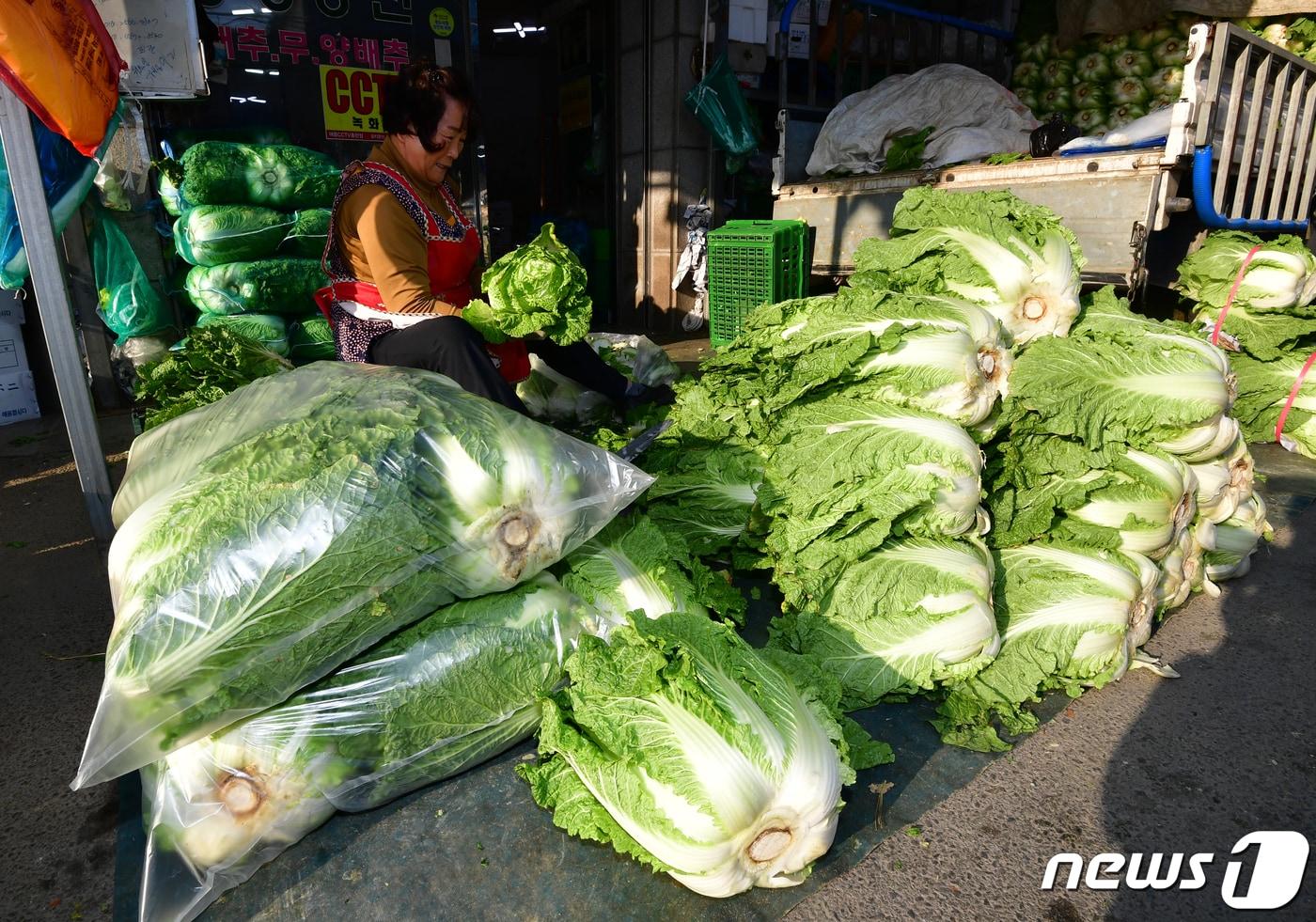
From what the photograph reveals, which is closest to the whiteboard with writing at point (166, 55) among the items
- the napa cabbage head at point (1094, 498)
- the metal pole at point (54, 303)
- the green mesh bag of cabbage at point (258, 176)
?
the green mesh bag of cabbage at point (258, 176)

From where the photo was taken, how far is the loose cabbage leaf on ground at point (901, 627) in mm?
2248

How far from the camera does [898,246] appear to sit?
3244 millimetres

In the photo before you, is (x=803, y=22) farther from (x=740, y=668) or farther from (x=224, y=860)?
(x=224, y=860)

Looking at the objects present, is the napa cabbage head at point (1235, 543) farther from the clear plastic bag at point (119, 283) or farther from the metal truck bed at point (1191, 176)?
the clear plastic bag at point (119, 283)

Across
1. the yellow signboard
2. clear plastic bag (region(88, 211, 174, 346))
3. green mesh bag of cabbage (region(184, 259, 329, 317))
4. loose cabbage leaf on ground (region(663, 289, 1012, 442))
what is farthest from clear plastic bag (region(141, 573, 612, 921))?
the yellow signboard

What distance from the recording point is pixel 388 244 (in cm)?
312

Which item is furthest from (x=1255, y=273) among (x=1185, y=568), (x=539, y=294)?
(x=539, y=294)

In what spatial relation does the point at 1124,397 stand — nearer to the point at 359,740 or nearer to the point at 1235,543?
the point at 1235,543

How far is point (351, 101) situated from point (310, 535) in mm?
5745

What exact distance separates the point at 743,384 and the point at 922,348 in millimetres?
672

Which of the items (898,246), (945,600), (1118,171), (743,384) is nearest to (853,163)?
(1118,171)

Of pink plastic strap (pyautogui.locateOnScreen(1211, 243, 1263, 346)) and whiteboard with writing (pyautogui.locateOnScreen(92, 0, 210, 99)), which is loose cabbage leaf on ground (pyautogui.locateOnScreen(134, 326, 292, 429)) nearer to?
whiteboard with writing (pyautogui.locateOnScreen(92, 0, 210, 99))

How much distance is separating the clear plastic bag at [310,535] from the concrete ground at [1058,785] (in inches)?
23.4

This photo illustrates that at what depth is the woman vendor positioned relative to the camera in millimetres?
3121
